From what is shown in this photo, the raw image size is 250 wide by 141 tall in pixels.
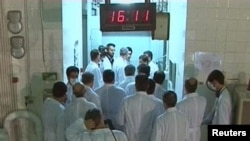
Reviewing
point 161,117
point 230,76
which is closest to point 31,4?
point 161,117

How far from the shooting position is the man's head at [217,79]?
13.3 feet

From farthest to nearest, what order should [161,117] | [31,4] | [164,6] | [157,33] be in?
[164,6], [157,33], [31,4], [161,117]

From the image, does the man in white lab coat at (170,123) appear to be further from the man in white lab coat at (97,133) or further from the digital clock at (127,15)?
the digital clock at (127,15)

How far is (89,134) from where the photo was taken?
Result: 10.4 ft

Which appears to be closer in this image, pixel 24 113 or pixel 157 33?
pixel 24 113

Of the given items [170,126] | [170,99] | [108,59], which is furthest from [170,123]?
[108,59]

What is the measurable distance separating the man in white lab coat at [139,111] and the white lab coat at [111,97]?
478 millimetres

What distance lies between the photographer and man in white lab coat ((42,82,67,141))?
3908 millimetres

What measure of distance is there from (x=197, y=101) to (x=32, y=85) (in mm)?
2065

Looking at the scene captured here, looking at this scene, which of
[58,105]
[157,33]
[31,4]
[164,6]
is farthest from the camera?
[164,6]

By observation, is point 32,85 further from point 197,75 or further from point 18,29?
point 197,75

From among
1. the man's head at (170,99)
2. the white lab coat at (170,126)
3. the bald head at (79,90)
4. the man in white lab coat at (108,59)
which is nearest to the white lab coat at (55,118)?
the bald head at (79,90)

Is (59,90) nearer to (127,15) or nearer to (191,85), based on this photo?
(127,15)

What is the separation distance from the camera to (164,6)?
6648 mm
